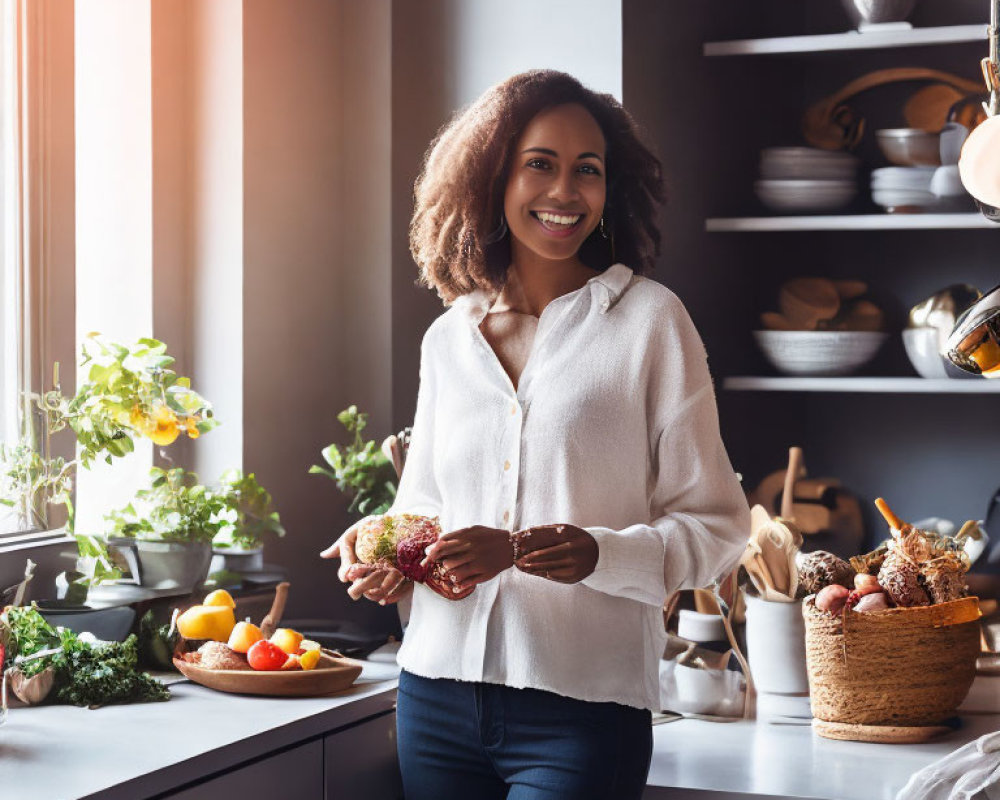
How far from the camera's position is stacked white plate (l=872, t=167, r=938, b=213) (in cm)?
238

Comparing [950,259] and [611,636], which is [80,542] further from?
[950,259]

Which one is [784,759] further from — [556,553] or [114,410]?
[114,410]

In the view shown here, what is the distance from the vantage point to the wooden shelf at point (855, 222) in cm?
233

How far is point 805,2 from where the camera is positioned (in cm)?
278

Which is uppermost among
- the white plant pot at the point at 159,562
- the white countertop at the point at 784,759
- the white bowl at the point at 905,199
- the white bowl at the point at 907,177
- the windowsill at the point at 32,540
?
the white bowl at the point at 907,177

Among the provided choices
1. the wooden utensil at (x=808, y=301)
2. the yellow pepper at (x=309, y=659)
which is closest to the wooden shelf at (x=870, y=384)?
the wooden utensil at (x=808, y=301)

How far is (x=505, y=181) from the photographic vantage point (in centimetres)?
157

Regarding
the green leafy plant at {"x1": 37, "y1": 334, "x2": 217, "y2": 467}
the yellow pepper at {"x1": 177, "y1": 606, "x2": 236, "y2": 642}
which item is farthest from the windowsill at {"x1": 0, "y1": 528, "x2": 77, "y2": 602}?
the yellow pepper at {"x1": 177, "y1": 606, "x2": 236, "y2": 642}

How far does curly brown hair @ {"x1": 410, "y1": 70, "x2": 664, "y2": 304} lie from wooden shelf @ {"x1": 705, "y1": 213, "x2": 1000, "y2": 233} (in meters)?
0.83

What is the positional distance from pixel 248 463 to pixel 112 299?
37 centimetres

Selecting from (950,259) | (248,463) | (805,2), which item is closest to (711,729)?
(248,463)

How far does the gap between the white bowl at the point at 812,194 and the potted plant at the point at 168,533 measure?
112 centimetres

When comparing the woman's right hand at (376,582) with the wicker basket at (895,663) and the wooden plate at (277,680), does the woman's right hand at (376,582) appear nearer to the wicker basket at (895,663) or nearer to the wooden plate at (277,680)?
the wooden plate at (277,680)

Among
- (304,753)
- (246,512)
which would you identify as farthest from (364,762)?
(246,512)
